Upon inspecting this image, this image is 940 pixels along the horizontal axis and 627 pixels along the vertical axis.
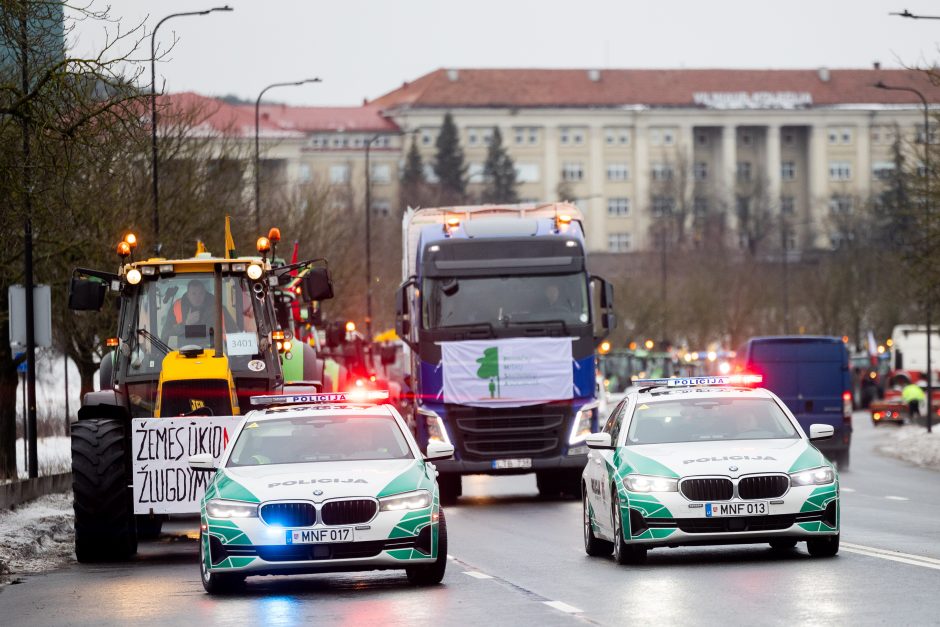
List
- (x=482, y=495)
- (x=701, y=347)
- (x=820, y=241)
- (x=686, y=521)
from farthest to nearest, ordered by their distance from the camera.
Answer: (x=820, y=241) → (x=701, y=347) → (x=482, y=495) → (x=686, y=521)

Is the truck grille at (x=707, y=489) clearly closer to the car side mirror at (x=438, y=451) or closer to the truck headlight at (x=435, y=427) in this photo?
the car side mirror at (x=438, y=451)

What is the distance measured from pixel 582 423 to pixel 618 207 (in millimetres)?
155752

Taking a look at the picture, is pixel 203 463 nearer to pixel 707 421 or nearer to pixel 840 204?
pixel 707 421

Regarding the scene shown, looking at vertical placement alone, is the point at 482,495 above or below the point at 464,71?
below

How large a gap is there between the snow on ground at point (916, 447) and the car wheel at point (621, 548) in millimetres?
24340

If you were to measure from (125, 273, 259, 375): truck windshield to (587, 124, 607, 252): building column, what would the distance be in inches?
6256

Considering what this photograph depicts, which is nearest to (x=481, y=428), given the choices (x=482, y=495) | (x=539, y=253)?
(x=539, y=253)

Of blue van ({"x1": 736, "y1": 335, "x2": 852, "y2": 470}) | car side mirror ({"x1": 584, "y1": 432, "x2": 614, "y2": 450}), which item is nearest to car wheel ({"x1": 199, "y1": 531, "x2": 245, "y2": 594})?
car side mirror ({"x1": 584, "y1": 432, "x2": 614, "y2": 450})

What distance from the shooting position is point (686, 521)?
17578 mm

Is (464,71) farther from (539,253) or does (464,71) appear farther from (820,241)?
(539,253)

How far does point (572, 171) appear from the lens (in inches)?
7269

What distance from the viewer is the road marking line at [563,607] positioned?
47.7 feet

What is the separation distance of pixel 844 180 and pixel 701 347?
244ft

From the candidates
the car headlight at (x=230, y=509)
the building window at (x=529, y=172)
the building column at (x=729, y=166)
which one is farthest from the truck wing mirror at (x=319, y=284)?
the building window at (x=529, y=172)
